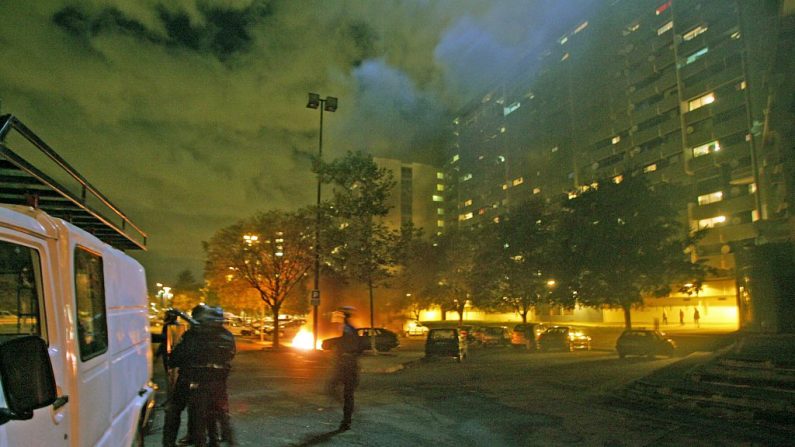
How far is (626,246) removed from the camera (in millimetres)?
27422

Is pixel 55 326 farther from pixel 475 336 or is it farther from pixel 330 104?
pixel 475 336

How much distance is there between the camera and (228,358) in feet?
19.6

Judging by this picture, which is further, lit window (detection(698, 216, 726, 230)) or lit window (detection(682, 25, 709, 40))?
lit window (detection(682, 25, 709, 40))

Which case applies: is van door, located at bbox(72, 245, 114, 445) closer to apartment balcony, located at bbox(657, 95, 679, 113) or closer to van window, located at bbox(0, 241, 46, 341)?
van window, located at bbox(0, 241, 46, 341)

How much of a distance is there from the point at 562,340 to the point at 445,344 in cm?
965

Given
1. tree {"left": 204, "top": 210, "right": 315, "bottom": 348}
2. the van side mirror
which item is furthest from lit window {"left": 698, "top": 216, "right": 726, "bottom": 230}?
the van side mirror

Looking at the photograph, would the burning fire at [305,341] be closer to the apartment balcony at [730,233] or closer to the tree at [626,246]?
the tree at [626,246]

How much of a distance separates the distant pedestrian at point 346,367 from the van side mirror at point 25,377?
20.6 ft

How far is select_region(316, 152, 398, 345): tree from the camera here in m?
25.0

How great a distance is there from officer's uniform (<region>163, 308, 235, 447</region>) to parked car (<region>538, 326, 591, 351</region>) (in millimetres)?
25032

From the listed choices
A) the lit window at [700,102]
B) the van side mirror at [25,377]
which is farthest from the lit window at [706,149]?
the van side mirror at [25,377]

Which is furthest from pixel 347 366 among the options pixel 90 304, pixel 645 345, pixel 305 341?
pixel 305 341

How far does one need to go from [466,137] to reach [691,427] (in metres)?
104

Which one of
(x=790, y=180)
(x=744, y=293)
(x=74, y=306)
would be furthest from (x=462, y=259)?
(x=74, y=306)
